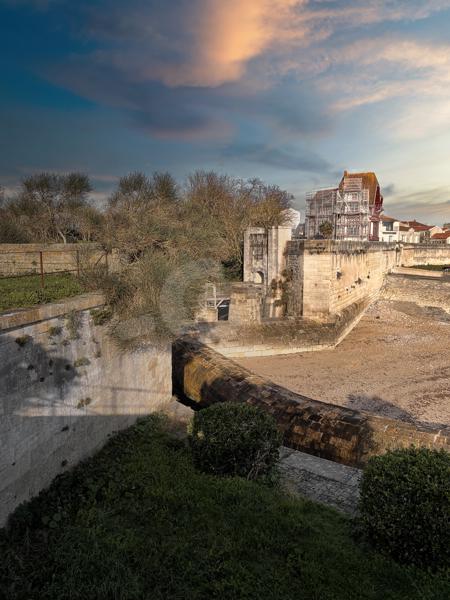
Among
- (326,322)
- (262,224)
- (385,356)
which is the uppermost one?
(262,224)

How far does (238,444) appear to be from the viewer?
557 cm

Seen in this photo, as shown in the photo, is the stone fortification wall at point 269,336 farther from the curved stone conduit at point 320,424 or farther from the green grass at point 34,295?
the green grass at point 34,295

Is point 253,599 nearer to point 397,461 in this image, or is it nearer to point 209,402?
point 397,461

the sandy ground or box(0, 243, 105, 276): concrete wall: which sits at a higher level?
box(0, 243, 105, 276): concrete wall

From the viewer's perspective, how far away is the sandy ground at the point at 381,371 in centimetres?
1203

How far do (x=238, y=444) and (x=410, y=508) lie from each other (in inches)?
89.5

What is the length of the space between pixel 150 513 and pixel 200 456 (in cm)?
110

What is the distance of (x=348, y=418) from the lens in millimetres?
7098

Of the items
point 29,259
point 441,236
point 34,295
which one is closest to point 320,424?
point 34,295

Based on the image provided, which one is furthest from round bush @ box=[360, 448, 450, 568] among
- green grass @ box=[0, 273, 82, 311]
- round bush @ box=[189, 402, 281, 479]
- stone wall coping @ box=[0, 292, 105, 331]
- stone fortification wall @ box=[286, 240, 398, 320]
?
stone fortification wall @ box=[286, 240, 398, 320]

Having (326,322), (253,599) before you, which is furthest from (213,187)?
(253,599)

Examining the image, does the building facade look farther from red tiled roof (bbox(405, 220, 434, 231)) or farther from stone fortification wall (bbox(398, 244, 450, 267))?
red tiled roof (bbox(405, 220, 434, 231))

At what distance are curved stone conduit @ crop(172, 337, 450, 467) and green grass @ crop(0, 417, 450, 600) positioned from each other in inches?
70.2

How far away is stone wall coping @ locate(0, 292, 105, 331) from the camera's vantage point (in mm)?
4785
